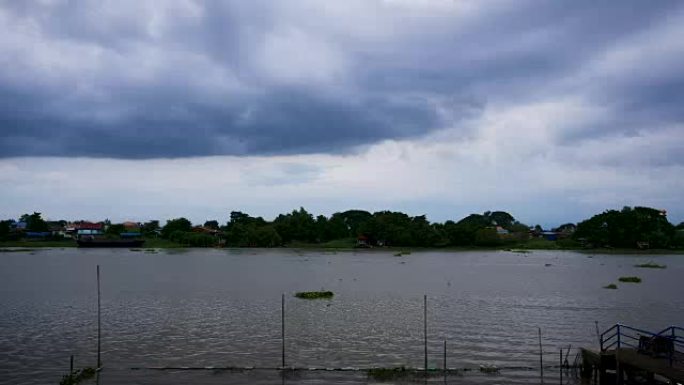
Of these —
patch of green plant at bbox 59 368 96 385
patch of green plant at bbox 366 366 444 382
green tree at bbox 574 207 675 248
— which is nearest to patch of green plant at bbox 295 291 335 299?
patch of green plant at bbox 366 366 444 382

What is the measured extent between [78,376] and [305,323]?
19.4 m

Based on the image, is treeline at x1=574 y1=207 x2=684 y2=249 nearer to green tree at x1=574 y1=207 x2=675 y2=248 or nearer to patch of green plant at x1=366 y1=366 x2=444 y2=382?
green tree at x1=574 y1=207 x2=675 y2=248

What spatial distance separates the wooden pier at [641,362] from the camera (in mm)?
23688

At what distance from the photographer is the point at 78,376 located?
93.5 feet

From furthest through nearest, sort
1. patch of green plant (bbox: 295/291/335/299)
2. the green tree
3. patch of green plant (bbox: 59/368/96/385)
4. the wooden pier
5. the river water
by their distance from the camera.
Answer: the green tree → patch of green plant (bbox: 295/291/335/299) → the river water → patch of green plant (bbox: 59/368/96/385) → the wooden pier

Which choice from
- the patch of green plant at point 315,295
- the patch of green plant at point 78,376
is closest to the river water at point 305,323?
the patch of green plant at point 78,376

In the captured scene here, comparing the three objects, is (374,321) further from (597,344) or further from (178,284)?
(178,284)

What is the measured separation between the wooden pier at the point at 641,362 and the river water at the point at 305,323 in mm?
1913

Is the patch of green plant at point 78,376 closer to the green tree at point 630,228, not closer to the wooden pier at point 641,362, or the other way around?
the wooden pier at point 641,362

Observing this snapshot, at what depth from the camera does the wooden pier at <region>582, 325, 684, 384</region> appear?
23.7 metres

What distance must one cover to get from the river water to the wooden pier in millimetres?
Result: 1913

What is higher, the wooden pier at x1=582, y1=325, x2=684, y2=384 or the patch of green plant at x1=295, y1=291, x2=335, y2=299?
the wooden pier at x1=582, y1=325, x2=684, y2=384

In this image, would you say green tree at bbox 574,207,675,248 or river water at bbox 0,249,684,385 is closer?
river water at bbox 0,249,684,385

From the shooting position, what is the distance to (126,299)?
59969 millimetres
